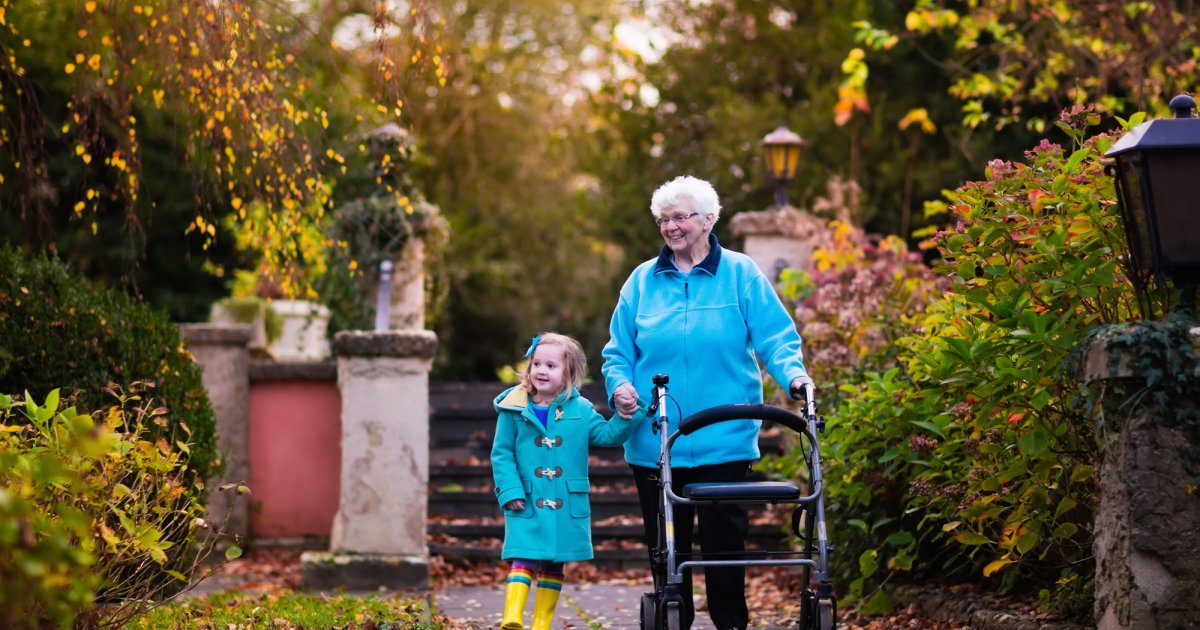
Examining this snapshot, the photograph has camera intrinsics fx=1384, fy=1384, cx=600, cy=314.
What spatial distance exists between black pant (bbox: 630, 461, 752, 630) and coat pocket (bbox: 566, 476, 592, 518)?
12.0 inches

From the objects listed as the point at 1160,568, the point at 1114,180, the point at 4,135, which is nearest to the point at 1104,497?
the point at 1160,568

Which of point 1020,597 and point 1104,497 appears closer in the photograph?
point 1104,497

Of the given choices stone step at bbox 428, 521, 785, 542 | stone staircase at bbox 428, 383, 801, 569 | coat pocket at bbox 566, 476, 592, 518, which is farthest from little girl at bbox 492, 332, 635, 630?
stone step at bbox 428, 521, 785, 542

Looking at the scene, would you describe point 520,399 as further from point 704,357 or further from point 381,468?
point 381,468

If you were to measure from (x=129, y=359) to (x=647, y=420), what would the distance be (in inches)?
117

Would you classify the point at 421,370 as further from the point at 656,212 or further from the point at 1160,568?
the point at 1160,568

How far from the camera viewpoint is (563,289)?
950 inches

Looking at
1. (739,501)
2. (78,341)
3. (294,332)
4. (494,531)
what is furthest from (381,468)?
(294,332)

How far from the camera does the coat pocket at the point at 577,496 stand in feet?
17.1

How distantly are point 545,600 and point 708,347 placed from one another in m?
1.15

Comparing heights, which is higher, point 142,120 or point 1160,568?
point 142,120

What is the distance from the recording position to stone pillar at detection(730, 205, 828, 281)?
36.0ft

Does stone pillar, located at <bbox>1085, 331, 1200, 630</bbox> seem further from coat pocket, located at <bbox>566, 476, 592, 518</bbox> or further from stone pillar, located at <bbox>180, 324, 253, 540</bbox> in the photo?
stone pillar, located at <bbox>180, 324, 253, 540</bbox>

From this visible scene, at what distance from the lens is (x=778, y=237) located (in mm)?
11109
